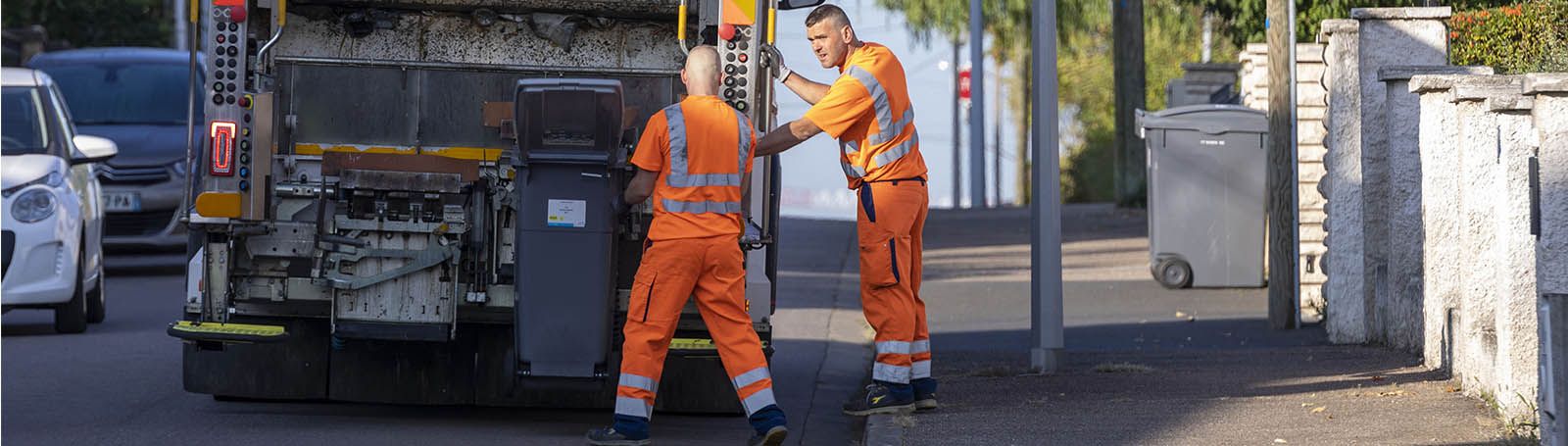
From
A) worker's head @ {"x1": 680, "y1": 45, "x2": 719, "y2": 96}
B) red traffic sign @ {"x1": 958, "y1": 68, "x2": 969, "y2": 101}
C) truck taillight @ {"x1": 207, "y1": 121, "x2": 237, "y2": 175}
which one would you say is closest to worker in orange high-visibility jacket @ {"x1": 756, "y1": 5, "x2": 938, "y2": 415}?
worker's head @ {"x1": 680, "y1": 45, "x2": 719, "y2": 96}

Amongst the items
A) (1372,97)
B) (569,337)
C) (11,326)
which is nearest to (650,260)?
(569,337)

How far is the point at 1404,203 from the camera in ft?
35.4

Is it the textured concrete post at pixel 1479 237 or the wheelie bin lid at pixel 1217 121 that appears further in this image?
the wheelie bin lid at pixel 1217 121

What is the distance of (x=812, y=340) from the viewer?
42.7 feet

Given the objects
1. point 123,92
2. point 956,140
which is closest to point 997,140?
point 956,140

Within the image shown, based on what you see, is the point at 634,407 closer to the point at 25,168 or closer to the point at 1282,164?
the point at 25,168

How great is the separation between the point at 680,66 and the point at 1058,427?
2034 mm

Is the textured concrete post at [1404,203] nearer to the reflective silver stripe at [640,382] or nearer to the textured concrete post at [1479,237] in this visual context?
the textured concrete post at [1479,237]

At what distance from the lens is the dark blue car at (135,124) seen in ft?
53.9

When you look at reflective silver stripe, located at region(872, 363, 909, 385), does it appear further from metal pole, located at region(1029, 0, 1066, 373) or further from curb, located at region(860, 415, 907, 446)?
metal pole, located at region(1029, 0, 1066, 373)

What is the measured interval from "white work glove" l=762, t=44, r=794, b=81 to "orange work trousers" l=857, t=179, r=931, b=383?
0.56 m

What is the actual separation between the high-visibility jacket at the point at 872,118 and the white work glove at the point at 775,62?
18cm

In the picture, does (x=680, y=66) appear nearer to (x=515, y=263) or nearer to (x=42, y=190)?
(x=515, y=263)

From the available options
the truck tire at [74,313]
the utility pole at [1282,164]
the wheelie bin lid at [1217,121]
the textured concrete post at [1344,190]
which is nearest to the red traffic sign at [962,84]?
the wheelie bin lid at [1217,121]
